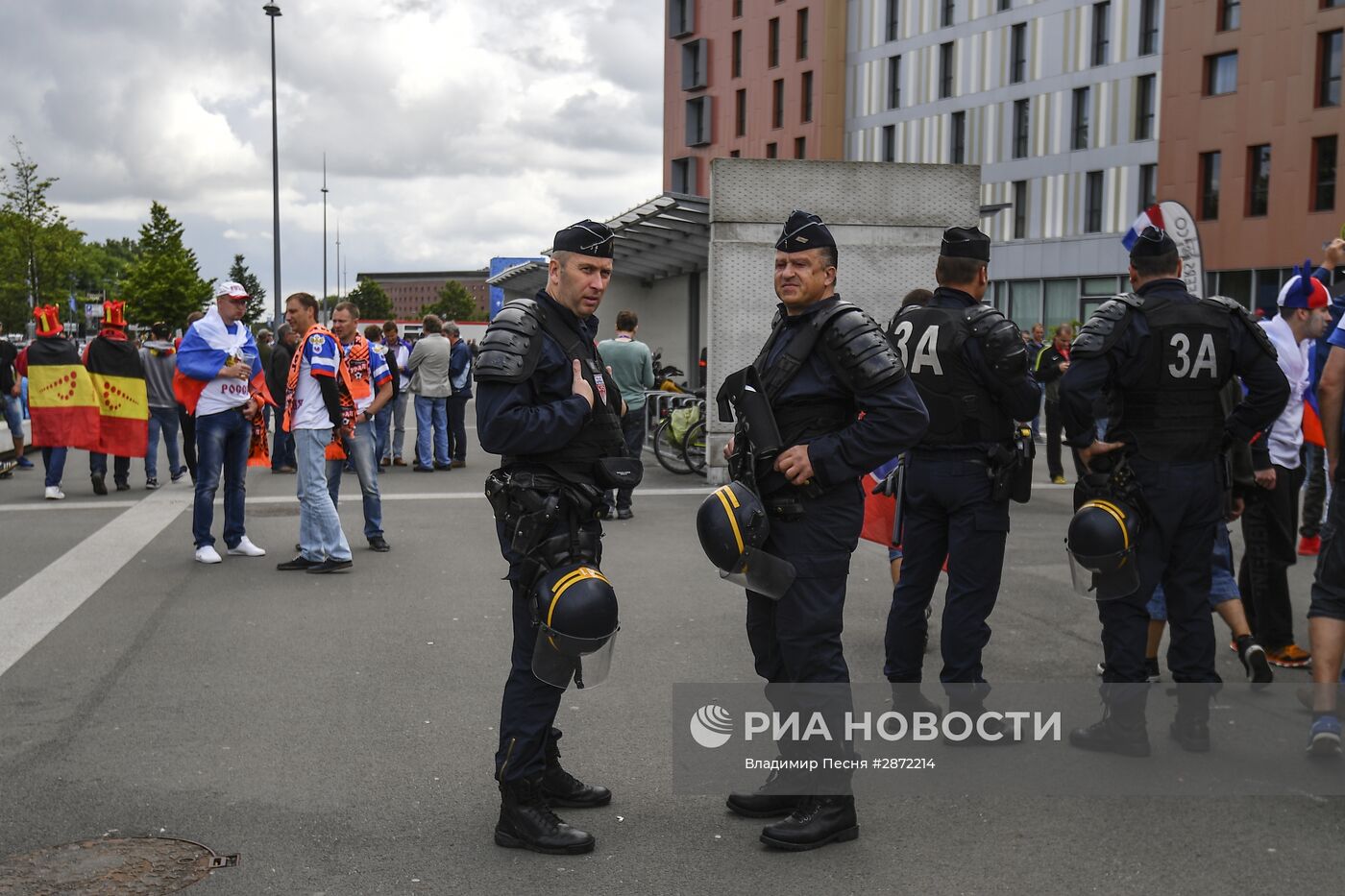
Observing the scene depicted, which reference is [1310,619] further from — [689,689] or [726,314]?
[726,314]

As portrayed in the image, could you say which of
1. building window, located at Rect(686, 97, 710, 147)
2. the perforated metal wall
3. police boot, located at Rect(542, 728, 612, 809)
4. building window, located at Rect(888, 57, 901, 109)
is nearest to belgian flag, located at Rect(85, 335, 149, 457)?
the perforated metal wall

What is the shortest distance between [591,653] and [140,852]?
59.6 inches

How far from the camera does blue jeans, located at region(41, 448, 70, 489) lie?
43.9ft

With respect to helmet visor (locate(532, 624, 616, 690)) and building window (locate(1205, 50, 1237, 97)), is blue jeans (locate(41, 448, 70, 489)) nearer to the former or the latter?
Answer: helmet visor (locate(532, 624, 616, 690))

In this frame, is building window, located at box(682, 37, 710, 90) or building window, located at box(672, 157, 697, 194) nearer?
building window, located at box(682, 37, 710, 90)

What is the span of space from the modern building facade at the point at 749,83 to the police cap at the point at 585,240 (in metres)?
47.9

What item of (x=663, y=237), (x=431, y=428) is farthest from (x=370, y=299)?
(x=431, y=428)

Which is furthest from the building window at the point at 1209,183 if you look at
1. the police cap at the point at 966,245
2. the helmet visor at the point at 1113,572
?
the helmet visor at the point at 1113,572

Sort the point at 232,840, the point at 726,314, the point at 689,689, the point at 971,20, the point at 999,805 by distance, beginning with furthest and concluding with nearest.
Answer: the point at 971,20 < the point at 726,314 < the point at 689,689 < the point at 999,805 < the point at 232,840

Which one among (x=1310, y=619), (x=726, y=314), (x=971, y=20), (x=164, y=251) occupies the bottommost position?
(x=1310, y=619)

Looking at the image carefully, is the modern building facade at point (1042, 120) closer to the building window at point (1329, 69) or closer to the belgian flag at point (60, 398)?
the building window at point (1329, 69)

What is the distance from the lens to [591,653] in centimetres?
417

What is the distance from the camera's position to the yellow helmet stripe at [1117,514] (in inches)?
199

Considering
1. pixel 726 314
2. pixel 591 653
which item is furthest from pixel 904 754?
pixel 726 314
